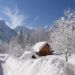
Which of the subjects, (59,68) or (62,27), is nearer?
(59,68)

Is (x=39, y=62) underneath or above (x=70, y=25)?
underneath

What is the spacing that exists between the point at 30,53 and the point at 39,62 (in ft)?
102

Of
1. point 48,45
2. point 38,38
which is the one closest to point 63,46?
point 48,45

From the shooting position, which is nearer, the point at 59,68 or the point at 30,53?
the point at 59,68

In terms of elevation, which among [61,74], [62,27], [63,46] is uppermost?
[62,27]

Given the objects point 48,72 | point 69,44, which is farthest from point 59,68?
point 69,44

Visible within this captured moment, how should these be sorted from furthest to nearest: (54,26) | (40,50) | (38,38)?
1. (38,38)
2. (40,50)
3. (54,26)

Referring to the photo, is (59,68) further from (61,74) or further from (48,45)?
(48,45)

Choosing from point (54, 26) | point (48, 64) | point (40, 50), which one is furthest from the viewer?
point (40, 50)

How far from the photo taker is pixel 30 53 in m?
45.8

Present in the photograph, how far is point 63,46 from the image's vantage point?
33531 mm

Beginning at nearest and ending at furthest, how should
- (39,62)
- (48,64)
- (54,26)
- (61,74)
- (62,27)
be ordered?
(61,74) < (48,64) < (39,62) < (62,27) < (54,26)

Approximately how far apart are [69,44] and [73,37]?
4.29ft

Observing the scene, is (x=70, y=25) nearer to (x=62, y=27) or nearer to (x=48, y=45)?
(x=62, y=27)
